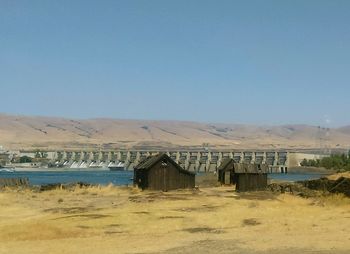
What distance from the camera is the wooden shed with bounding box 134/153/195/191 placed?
2393 inches

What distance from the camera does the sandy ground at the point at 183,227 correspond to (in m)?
22.6

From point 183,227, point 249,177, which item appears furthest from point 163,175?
point 183,227

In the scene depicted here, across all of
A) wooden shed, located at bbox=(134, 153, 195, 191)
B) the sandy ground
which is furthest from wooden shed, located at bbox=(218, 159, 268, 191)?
the sandy ground

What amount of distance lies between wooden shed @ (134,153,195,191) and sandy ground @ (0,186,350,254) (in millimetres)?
16853

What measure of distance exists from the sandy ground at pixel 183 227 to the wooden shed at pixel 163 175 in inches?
664

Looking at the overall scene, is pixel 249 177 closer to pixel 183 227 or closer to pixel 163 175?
pixel 163 175

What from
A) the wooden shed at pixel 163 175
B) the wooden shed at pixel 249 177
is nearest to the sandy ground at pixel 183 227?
the wooden shed at pixel 249 177

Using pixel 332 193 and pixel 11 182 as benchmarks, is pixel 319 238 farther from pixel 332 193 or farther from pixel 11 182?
pixel 11 182

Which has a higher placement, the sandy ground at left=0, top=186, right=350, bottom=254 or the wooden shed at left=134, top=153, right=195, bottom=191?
the wooden shed at left=134, top=153, right=195, bottom=191

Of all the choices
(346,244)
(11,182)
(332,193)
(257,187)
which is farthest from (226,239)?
(11,182)

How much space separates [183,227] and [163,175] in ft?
104

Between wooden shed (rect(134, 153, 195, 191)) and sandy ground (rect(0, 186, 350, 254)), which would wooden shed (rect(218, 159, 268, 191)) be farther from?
sandy ground (rect(0, 186, 350, 254))

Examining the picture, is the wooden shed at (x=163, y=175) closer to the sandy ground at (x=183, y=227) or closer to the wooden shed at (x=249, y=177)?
the wooden shed at (x=249, y=177)

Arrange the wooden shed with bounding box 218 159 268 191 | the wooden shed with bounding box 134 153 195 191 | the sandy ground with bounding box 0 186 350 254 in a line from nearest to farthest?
the sandy ground with bounding box 0 186 350 254 < the wooden shed with bounding box 218 159 268 191 < the wooden shed with bounding box 134 153 195 191
